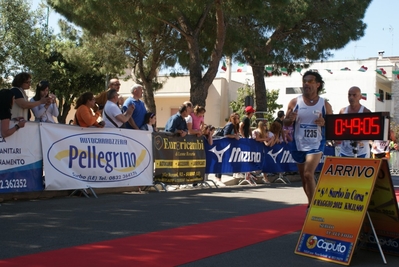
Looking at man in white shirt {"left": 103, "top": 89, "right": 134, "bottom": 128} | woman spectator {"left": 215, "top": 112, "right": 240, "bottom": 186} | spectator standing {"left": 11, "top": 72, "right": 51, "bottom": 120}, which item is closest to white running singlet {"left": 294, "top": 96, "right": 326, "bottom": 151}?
man in white shirt {"left": 103, "top": 89, "right": 134, "bottom": 128}

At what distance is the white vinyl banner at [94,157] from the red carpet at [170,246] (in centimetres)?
358

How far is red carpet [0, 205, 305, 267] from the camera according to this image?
17.1ft

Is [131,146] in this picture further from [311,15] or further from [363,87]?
[363,87]

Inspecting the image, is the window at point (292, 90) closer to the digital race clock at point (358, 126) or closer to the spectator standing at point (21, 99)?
the spectator standing at point (21, 99)

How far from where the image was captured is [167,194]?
11.5 metres

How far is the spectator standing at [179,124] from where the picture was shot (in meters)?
12.8

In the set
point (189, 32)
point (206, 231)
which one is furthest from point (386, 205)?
point (189, 32)

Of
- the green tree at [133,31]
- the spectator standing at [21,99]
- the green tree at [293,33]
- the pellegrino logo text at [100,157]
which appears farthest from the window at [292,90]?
the spectator standing at [21,99]

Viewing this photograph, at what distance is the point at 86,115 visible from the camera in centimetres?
1062

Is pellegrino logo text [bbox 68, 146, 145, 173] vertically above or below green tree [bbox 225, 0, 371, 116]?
below

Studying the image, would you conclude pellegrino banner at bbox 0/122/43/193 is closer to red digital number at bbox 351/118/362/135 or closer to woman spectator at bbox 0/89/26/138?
woman spectator at bbox 0/89/26/138

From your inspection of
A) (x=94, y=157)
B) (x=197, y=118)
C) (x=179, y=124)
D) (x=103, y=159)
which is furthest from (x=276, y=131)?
(x=94, y=157)

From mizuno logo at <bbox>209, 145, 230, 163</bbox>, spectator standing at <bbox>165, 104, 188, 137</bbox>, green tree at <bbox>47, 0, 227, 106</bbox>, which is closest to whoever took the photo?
spectator standing at <bbox>165, 104, 188, 137</bbox>

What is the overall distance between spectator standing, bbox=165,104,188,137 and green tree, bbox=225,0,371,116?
8.11 m
